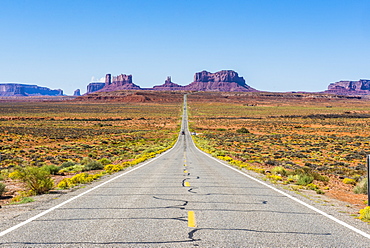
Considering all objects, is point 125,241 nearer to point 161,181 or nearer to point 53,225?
point 53,225

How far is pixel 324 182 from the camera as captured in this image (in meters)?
15.1

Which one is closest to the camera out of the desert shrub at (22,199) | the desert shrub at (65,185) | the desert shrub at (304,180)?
the desert shrub at (22,199)

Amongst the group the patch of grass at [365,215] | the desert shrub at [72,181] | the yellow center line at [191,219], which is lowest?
the desert shrub at [72,181]

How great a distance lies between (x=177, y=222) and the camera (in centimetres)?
654

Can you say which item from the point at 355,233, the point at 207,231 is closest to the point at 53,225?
the point at 207,231

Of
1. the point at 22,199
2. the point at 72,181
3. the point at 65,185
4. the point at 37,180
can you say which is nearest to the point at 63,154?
the point at 72,181

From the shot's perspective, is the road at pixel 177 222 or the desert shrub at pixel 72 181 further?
the desert shrub at pixel 72 181

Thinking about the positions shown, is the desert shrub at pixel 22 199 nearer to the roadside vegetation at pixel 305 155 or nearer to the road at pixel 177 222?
the road at pixel 177 222

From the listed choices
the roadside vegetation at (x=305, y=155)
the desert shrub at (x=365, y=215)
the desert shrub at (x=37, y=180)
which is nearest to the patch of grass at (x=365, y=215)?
the desert shrub at (x=365, y=215)

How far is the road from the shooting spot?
17.6 feet

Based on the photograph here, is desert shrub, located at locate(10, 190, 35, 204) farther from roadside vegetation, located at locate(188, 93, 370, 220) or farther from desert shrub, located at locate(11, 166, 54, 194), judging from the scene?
roadside vegetation, located at locate(188, 93, 370, 220)

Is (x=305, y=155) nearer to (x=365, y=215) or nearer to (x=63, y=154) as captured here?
(x=63, y=154)

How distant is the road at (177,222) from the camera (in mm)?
5359

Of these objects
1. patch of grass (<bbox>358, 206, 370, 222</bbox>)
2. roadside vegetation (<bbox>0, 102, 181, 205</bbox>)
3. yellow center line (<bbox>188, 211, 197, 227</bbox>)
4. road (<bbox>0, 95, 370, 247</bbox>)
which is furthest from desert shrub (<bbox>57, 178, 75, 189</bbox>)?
patch of grass (<bbox>358, 206, 370, 222</bbox>)
